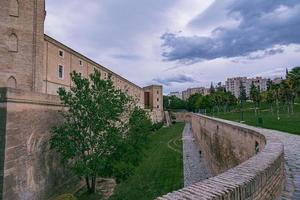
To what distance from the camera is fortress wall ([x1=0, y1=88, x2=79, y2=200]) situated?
1131 cm

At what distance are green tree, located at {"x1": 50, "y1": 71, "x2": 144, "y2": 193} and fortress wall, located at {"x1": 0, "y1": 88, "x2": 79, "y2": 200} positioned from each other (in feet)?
→ 2.02

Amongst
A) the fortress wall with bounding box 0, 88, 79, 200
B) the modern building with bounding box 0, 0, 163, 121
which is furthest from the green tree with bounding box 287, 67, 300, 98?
the fortress wall with bounding box 0, 88, 79, 200

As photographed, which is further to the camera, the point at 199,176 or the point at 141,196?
the point at 199,176

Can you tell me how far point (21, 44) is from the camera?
75.9 feet

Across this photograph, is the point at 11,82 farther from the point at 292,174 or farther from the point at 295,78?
the point at 295,78

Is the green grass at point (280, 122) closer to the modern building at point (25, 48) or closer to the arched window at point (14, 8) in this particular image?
the modern building at point (25, 48)

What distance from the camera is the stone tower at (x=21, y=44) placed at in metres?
22.3

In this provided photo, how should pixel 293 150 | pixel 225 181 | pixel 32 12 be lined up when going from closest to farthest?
pixel 225 181 → pixel 293 150 → pixel 32 12

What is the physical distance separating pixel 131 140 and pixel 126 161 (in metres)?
1.34

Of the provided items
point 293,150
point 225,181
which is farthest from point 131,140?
point 225,181

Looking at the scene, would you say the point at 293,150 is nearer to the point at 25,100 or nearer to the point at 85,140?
the point at 85,140

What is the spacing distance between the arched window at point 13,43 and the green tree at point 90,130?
32.4 ft

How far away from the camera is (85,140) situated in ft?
50.0

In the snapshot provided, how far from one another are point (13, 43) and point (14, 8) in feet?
9.86
